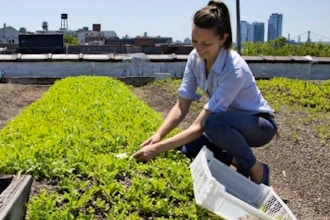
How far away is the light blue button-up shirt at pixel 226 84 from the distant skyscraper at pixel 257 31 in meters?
84.7

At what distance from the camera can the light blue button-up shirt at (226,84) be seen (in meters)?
3.01

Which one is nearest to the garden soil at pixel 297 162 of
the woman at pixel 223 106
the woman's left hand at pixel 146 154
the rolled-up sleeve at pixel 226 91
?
the woman's left hand at pixel 146 154

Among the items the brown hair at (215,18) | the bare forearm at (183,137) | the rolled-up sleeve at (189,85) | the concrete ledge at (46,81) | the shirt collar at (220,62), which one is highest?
the brown hair at (215,18)

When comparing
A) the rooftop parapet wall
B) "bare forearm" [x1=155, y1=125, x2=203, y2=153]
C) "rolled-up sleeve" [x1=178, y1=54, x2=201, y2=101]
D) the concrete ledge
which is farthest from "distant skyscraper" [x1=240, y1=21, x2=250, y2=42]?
"bare forearm" [x1=155, y1=125, x2=203, y2=153]

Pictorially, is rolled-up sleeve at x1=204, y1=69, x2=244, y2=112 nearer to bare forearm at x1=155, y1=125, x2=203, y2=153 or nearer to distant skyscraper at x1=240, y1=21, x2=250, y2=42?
bare forearm at x1=155, y1=125, x2=203, y2=153

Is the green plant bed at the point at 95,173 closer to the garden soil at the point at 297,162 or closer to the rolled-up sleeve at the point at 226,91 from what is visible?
the garden soil at the point at 297,162

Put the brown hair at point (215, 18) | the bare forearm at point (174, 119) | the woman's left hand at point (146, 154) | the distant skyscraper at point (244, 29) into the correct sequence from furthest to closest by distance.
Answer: the distant skyscraper at point (244, 29)
the bare forearm at point (174, 119)
the woman's left hand at point (146, 154)
the brown hair at point (215, 18)

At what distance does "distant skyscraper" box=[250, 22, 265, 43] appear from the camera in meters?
88.6

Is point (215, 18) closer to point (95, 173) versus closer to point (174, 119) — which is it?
point (174, 119)

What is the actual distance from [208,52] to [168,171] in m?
0.73

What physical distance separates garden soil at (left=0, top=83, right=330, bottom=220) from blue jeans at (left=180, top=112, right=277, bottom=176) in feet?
3.26

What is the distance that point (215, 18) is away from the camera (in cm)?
292

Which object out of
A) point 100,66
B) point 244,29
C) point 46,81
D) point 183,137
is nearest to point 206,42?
point 183,137

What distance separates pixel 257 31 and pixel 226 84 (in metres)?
93.0
